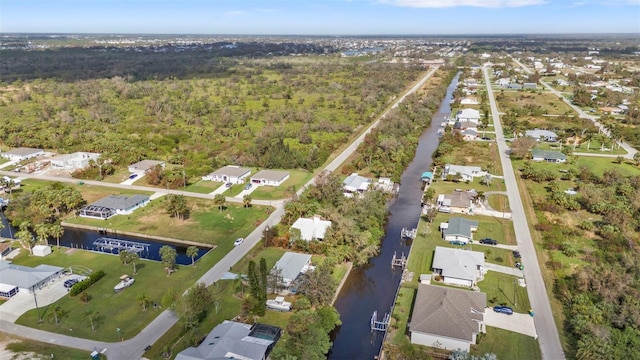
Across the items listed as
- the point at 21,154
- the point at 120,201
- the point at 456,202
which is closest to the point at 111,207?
the point at 120,201

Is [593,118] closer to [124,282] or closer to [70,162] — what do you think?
[124,282]

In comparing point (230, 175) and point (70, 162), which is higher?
point (70, 162)

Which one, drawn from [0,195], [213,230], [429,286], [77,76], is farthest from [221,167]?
[77,76]

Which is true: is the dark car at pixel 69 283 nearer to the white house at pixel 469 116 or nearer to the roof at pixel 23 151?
the roof at pixel 23 151

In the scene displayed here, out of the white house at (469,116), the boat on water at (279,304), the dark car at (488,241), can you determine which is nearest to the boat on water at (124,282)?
the boat on water at (279,304)

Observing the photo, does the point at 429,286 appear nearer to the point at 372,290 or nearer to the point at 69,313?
the point at 372,290

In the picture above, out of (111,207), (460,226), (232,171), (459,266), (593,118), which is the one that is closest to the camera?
(459,266)

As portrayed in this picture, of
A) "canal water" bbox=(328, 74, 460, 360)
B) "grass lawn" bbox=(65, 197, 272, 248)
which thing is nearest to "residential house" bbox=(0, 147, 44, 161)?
"grass lawn" bbox=(65, 197, 272, 248)

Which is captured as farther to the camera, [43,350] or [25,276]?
[25,276]
